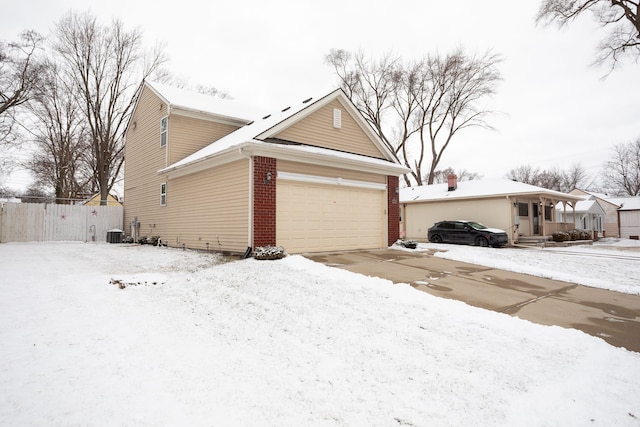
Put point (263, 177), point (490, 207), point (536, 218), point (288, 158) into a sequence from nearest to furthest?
point (263, 177) < point (288, 158) < point (490, 207) < point (536, 218)

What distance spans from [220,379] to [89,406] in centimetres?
108

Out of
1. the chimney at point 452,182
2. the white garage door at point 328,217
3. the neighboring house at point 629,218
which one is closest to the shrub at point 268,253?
the white garage door at point 328,217

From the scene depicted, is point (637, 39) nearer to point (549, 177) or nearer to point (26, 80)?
point (26, 80)

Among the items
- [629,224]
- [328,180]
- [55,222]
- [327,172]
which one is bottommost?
[629,224]

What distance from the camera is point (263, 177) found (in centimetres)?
975

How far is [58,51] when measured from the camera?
2220cm

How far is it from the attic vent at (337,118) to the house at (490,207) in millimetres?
11779

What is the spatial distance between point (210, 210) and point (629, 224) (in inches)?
1580

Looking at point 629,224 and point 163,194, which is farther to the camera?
point 629,224

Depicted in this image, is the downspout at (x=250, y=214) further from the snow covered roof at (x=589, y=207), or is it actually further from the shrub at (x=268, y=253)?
the snow covered roof at (x=589, y=207)

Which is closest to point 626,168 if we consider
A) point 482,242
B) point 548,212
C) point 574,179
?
point 574,179

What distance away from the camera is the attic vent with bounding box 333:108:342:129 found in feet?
42.2

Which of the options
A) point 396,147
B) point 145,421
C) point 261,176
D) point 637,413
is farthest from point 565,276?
point 396,147

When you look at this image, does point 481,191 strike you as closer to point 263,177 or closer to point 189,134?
point 263,177
